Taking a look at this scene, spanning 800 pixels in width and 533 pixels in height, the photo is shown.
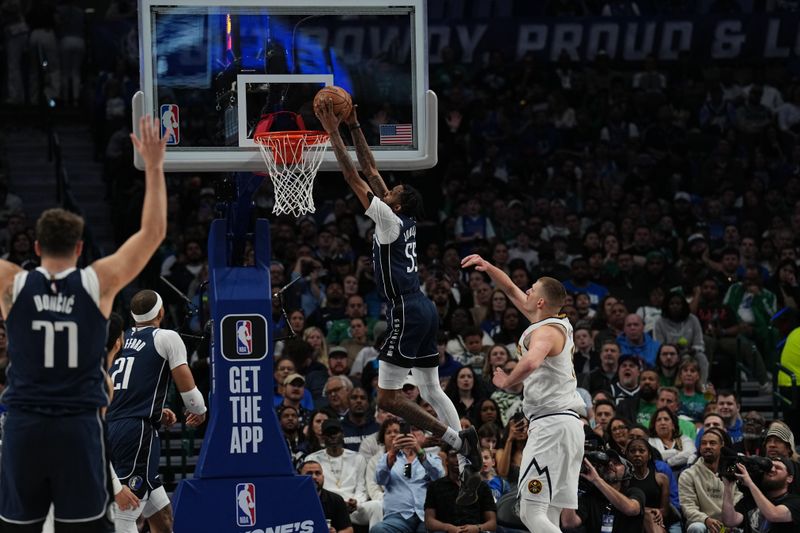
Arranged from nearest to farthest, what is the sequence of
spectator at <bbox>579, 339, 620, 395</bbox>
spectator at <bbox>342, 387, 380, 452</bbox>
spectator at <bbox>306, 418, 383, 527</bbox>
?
spectator at <bbox>306, 418, 383, 527</bbox> < spectator at <bbox>342, 387, 380, 452</bbox> < spectator at <bbox>579, 339, 620, 395</bbox>

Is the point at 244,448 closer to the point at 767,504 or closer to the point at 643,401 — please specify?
the point at 767,504

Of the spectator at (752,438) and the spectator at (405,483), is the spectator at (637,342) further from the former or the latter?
the spectator at (405,483)

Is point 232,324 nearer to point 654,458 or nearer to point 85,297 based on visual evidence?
point 85,297

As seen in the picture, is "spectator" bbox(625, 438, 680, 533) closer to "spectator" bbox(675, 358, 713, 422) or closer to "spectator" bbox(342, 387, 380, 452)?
"spectator" bbox(675, 358, 713, 422)

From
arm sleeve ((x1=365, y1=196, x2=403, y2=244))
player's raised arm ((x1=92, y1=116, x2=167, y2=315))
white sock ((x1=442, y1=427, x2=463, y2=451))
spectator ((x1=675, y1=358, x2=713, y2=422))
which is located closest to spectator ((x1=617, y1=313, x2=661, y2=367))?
spectator ((x1=675, y1=358, x2=713, y2=422))

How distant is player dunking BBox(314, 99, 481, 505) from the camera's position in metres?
10.2

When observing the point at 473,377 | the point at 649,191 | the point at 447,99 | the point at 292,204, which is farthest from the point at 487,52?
the point at 292,204

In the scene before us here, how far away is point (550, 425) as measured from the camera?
32.9ft

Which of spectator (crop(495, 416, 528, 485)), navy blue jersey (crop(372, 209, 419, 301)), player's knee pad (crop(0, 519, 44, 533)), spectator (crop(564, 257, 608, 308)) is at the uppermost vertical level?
navy blue jersey (crop(372, 209, 419, 301))

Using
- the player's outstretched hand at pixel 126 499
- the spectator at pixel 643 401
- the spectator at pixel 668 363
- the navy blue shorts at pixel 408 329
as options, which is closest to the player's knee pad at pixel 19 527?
the player's outstretched hand at pixel 126 499

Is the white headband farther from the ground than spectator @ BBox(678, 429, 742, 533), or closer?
farther from the ground

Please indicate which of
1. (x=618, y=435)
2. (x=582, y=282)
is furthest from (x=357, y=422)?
(x=582, y=282)

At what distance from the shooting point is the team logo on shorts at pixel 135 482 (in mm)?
10219

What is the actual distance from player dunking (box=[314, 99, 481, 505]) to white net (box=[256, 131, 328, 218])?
14.9 inches
